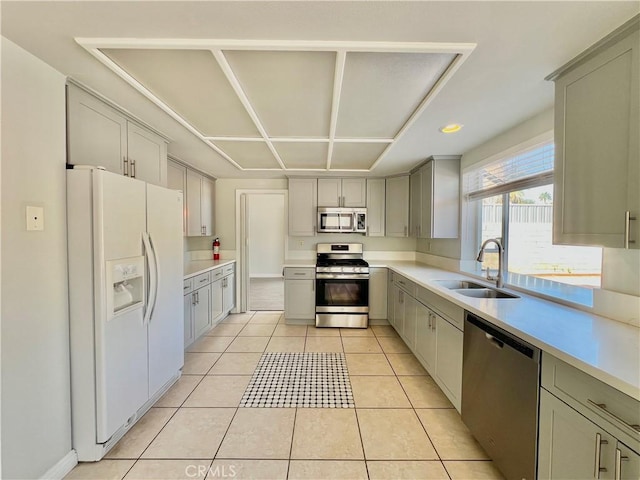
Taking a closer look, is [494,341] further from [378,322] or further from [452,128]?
[378,322]

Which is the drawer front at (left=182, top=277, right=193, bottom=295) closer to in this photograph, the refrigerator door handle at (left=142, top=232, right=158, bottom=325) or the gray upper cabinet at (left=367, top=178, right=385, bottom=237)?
the refrigerator door handle at (left=142, top=232, right=158, bottom=325)

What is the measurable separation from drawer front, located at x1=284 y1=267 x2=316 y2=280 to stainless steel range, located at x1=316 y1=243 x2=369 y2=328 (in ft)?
0.38

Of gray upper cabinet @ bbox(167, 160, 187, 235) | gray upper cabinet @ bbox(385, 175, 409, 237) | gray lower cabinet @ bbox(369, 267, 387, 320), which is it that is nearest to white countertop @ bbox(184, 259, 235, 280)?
gray upper cabinet @ bbox(167, 160, 187, 235)

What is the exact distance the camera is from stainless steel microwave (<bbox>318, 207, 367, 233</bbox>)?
4090 mm

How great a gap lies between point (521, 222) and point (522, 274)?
1.49ft

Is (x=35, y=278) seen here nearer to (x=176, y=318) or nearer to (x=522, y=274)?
(x=176, y=318)

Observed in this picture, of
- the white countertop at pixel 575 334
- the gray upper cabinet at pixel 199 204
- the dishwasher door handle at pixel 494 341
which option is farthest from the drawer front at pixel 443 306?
the gray upper cabinet at pixel 199 204

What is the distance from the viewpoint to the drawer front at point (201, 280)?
3.16 meters

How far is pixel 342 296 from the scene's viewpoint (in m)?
3.86

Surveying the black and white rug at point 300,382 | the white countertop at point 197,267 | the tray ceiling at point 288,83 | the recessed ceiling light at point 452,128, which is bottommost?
the black and white rug at point 300,382

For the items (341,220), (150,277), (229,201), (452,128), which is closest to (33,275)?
(150,277)

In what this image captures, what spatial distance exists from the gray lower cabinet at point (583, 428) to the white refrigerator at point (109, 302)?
2.33m

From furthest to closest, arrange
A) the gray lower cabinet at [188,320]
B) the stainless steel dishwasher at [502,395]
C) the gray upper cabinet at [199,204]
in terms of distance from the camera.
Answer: the gray upper cabinet at [199,204], the gray lower cabinet at [188,320], the stainless steel dishwasher at [502,395]

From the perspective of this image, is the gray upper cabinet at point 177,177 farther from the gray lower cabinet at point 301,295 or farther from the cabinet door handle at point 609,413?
the cabinet door handle at point 609,413
